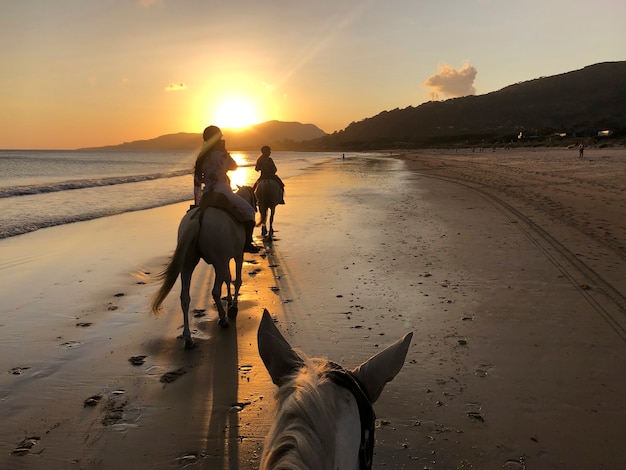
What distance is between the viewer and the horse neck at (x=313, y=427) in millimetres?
1158

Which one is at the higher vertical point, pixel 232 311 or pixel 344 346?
pixel 232 311

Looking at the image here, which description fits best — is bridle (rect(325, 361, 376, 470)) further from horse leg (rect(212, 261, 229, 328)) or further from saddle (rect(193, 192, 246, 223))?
saddle (rect(193, 192, 246, 223))

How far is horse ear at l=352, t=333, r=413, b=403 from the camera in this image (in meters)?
1.70

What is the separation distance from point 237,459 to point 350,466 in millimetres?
2151

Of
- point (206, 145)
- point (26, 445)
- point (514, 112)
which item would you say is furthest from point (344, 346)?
point (514, 112)

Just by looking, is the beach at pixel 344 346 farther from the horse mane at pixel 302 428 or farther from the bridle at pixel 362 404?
the horse mane at pixel 302 428

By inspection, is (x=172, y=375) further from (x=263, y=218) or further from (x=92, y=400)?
(x=263, y=218)

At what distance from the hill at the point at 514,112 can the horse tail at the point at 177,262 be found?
413ft

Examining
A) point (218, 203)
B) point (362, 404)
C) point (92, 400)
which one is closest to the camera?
point (362, 404)

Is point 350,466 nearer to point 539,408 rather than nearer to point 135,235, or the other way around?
point 539,408

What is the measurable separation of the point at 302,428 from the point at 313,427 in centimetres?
5

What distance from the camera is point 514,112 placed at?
520ft

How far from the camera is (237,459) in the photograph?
127 inches

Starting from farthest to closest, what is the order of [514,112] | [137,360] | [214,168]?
1. [514,112]
2. [214,168]
3. [137,360]
